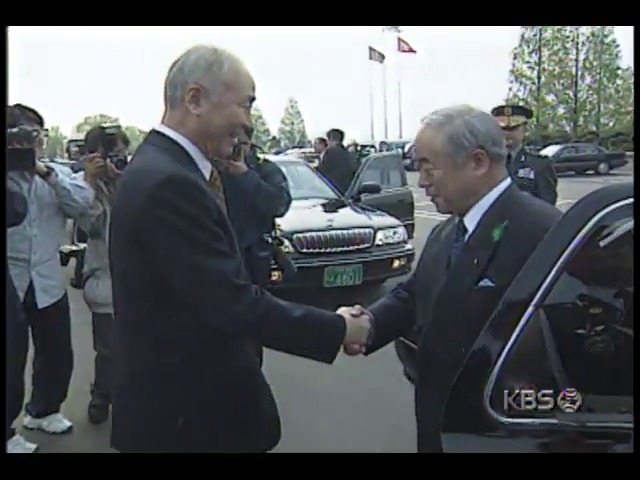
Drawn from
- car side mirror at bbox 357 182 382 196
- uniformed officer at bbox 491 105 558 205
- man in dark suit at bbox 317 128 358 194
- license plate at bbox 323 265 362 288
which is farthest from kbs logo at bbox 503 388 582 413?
man in dark suit at bbox 317 128 358 194

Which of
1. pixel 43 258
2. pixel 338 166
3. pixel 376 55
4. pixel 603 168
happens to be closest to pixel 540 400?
pixel 43 258

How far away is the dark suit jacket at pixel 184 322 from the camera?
2.15 meters

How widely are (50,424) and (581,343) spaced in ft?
11.8

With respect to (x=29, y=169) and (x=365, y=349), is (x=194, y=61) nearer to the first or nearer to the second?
(x=365, y=349)

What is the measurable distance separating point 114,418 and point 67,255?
3195 millimetres

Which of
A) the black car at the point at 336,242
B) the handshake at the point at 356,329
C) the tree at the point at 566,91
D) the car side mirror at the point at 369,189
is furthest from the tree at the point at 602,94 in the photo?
the handshake at the point at 356,329

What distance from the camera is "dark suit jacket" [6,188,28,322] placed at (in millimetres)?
3529

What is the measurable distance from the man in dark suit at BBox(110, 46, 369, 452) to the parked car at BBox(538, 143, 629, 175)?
31.5 meters

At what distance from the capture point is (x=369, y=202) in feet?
34.6

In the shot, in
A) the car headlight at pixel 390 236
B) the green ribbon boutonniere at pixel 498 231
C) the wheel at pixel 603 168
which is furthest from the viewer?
the wheel at pixel 603 168

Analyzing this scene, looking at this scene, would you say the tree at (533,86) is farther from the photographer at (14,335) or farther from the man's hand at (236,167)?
the photographer at (14,335)

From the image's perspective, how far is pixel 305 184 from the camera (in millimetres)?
9547

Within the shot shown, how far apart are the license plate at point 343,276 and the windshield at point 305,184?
1402 mm

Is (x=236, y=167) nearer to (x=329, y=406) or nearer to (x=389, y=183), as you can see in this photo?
(x=329, y=406)
